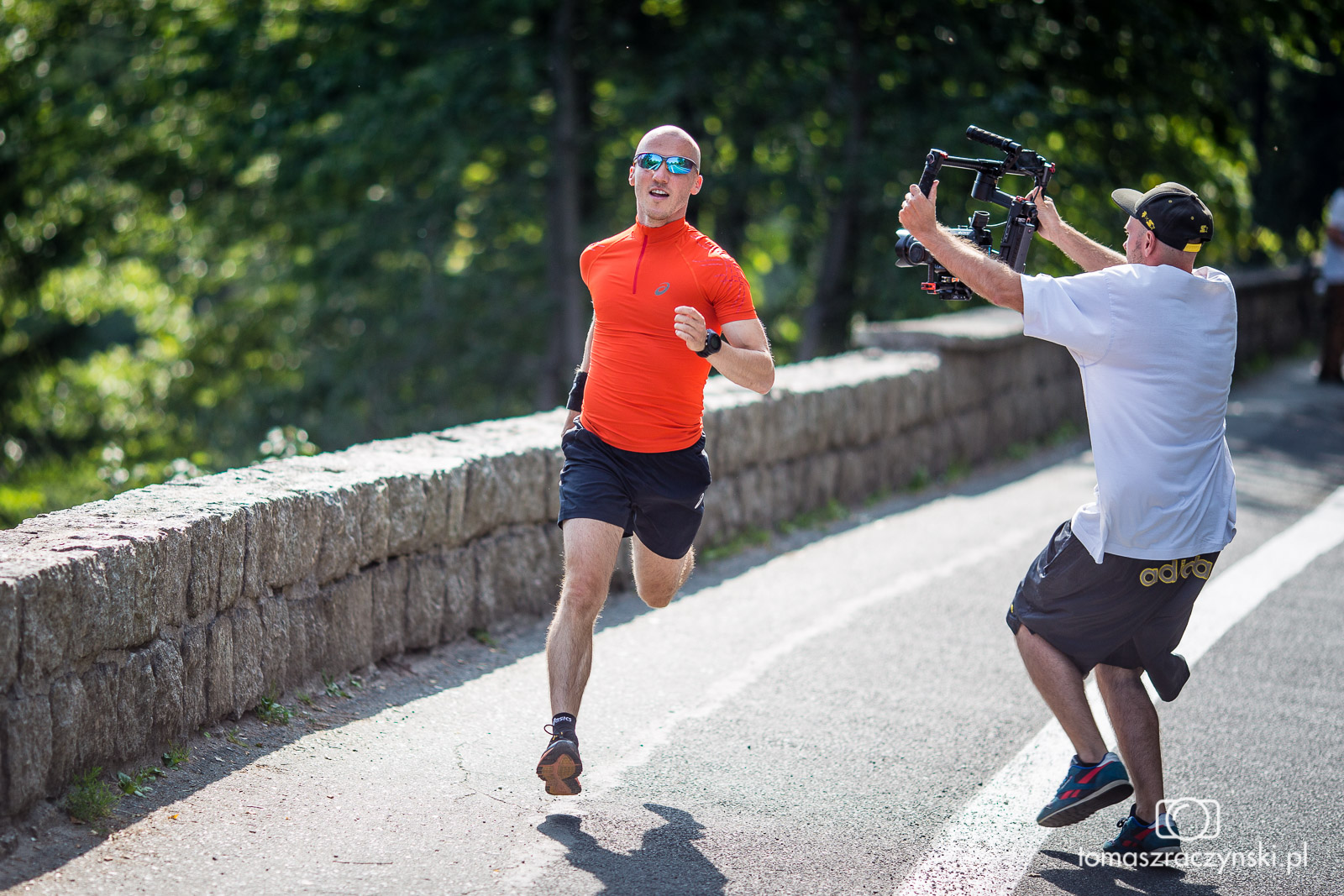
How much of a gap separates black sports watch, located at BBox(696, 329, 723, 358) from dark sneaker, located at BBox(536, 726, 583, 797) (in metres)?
1.28

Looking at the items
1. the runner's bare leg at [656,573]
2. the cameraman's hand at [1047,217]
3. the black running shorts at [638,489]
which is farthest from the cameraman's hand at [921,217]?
the runner's bare leg at [656,573]

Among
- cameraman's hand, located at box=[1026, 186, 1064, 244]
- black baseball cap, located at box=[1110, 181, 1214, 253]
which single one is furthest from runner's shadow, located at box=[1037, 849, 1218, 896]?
cameraman's hand, located at box=[1026, 186, 1064, 244]

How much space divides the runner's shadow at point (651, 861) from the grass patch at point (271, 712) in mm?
1202

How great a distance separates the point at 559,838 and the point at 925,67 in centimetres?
1208

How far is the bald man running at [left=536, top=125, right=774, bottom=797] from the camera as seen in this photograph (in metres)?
4.25

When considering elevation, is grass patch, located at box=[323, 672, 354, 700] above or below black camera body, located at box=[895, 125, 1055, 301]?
below

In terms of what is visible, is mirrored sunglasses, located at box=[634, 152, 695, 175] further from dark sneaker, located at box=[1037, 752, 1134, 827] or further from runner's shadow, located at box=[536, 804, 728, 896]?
dark sneaker, located at box=[1037, 752, 1134, 827]

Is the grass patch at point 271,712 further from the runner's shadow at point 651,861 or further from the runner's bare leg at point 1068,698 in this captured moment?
the runner's bare leg at point 1068,698

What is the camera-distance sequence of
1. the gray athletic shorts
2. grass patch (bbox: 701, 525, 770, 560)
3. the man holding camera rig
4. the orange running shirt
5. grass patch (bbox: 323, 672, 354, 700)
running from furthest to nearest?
grass patch (bbox: 701, 525, 770, 560), grass patch (bbox: 323, 672, 354, 700), the orange running shirt, the gray athletic shorts, the man holding camera rig

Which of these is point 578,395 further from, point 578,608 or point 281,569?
point 281,569

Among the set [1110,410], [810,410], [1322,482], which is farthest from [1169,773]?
[1322,482]

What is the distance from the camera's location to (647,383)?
175 inches

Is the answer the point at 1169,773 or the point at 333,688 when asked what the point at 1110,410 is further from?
the point at 333,688

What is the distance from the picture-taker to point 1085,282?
3635 millimetres
